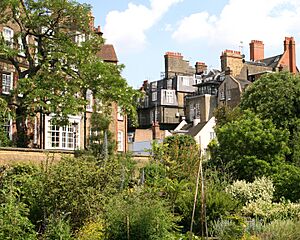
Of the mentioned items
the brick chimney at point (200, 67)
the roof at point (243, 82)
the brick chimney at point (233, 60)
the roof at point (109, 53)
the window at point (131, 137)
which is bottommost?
the window at point (131, 137)

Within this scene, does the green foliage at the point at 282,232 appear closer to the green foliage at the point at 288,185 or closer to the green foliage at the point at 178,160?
the green foliage at the point at 178,160

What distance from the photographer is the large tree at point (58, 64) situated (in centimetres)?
2886

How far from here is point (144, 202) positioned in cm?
1455

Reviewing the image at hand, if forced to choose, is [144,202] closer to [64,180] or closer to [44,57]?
[64,180]

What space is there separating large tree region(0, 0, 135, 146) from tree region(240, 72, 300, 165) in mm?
12658

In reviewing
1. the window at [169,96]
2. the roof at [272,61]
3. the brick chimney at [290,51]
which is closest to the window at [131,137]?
the window at [169,96]

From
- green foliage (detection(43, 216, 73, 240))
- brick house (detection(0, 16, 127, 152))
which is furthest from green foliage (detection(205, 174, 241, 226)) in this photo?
brick house (detection(0, 16, 127, 152))

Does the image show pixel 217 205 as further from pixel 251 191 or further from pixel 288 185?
pixel 288 185

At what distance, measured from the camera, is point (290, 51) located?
236 ft

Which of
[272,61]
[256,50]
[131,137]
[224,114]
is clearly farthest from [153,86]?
[224,114]

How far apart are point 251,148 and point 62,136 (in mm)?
14117

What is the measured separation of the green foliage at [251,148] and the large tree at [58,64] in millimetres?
5609

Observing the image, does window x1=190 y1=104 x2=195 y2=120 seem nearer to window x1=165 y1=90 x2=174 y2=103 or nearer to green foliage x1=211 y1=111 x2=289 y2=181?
window x1=165 y1=90 x2=174 y2=103

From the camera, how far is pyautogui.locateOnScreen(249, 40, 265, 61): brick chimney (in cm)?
7544
